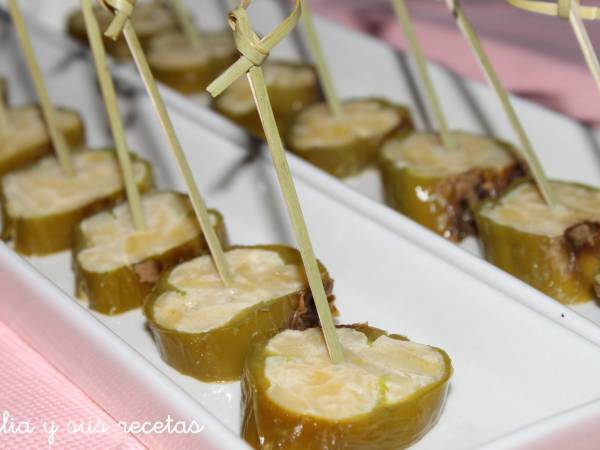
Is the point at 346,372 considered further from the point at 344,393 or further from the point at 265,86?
the point at 265,86

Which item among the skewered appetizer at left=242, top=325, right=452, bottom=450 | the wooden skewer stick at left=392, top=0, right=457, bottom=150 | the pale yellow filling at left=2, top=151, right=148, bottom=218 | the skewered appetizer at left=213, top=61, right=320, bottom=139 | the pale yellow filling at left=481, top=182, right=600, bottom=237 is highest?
the wooden skewer stick at left=392, top=0, right=457, bottom=150

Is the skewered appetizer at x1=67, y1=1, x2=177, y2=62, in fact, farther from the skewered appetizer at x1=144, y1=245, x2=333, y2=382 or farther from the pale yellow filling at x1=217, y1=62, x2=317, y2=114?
the skewered appetizer at x1=144, y1=245, x2=333, y2=382

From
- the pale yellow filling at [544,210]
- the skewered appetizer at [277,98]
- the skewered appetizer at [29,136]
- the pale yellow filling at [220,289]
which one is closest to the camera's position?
the pale yellow filling at [220,289]

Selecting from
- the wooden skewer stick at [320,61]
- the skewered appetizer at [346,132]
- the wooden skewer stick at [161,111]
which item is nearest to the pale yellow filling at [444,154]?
the skewered appetizer at [346,132]

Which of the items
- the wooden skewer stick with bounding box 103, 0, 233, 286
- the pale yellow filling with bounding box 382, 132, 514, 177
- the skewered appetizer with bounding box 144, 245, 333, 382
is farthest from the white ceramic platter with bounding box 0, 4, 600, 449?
the pale yellow filling with bounding box 382, 132, 514, 177

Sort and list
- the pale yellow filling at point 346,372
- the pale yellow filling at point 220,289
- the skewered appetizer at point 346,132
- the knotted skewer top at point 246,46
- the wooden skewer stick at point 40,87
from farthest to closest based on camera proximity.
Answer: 1. the skewered appetizer at point 346,132
2. the wooden skewer stick at point 40,87
3. the pale yellow filling at point 220,289
4. the pale yellow filling at point 346,372
5. the knotted skewer top at point 246,46

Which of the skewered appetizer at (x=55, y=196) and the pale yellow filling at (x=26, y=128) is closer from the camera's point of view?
the skewered appetizer at (x=55, y=196)

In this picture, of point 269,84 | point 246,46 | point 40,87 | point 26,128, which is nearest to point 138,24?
point 269,84

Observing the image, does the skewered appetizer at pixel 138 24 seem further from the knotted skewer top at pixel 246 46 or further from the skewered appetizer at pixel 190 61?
the knotted skewer top at pixel 246 46
